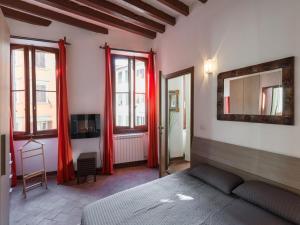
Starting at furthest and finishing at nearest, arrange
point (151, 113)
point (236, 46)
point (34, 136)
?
point (151, 113), point (34, 136), point (236, 46)

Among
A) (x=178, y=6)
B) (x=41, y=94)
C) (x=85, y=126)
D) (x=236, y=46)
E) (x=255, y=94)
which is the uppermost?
(x=178, y=6)

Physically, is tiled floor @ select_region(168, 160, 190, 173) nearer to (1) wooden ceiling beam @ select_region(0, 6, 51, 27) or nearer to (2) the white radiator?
(2) the white radiator

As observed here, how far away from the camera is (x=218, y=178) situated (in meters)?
2.17

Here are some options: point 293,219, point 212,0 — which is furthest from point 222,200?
point 212,0

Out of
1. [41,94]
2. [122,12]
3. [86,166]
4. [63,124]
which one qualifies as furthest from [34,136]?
[122,12]

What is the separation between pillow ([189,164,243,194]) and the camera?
6.70ft

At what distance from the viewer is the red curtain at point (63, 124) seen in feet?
11.8

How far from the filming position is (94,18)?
3396mm

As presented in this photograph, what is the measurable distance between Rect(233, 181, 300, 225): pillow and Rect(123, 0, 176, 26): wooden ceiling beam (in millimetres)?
2936

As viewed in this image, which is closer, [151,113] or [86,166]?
[86,166]

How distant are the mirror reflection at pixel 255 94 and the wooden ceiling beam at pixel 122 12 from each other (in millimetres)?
2045

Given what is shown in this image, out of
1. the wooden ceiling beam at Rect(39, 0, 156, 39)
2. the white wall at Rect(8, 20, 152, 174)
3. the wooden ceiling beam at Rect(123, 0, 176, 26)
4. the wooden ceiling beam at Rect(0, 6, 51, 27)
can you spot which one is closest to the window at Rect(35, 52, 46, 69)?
the white wall at Rect(8, 20, 152, 174)

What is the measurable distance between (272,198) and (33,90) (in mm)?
4179

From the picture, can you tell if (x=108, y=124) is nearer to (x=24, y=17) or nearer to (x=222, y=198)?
(x=24, y=17)
